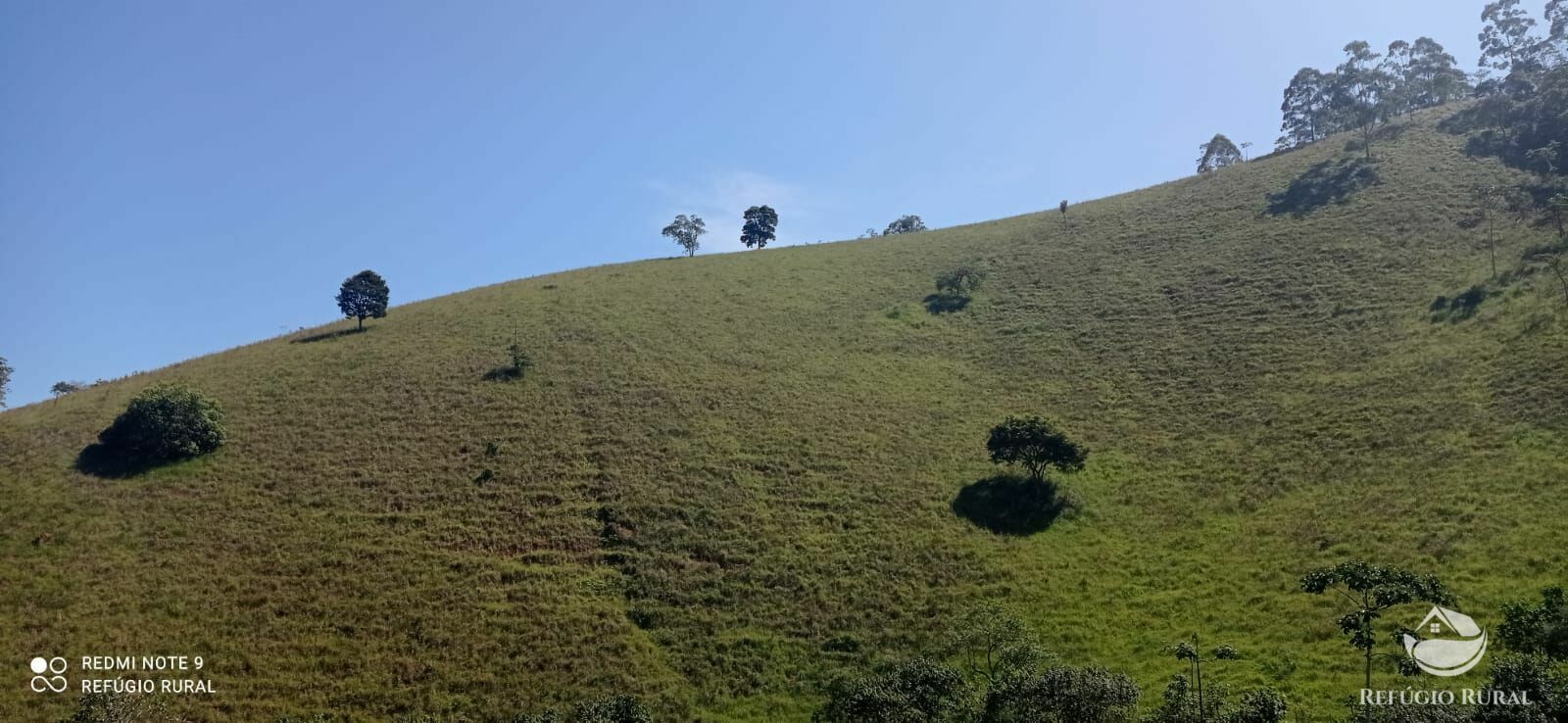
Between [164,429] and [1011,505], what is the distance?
53402mm

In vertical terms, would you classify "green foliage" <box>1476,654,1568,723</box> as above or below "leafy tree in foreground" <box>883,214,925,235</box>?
below

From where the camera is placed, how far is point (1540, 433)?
140 ft

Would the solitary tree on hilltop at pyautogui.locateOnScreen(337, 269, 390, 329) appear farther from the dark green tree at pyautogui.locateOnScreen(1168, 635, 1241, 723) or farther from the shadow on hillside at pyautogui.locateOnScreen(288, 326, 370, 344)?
the dark green tree at pyautogui.locateOnScreen(1168, 635, 1241, 723)

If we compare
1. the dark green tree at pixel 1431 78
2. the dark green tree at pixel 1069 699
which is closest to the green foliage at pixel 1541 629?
the dark green tree at pixel 1069 699

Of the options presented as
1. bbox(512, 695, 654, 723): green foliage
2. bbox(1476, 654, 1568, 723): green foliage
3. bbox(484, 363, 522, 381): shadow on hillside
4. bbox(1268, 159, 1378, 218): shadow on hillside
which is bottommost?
bbox(512, 695, 654, 723): green foliage

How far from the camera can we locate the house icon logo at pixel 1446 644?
28859mm

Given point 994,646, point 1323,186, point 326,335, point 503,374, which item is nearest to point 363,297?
point 326,335

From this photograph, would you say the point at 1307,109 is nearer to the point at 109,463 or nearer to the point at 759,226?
the point at 759,226

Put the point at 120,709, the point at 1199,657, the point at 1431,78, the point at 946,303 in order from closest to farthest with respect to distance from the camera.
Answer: the point at 120,709, the point at 1199,657, the point at 946,303, the point at 1431,78

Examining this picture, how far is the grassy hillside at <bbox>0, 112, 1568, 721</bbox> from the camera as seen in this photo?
36562 millimetres

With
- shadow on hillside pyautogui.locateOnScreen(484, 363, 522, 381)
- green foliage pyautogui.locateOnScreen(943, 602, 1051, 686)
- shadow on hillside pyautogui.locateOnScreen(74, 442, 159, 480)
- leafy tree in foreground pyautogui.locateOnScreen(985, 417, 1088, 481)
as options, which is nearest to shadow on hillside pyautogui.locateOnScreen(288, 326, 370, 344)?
shadow on hillside pyautogui.locateOnScreen(484, 363, 522, 381)

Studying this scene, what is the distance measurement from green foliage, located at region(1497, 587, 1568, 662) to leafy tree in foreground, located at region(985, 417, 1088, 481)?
24036mm

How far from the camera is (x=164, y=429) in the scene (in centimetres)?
5291
